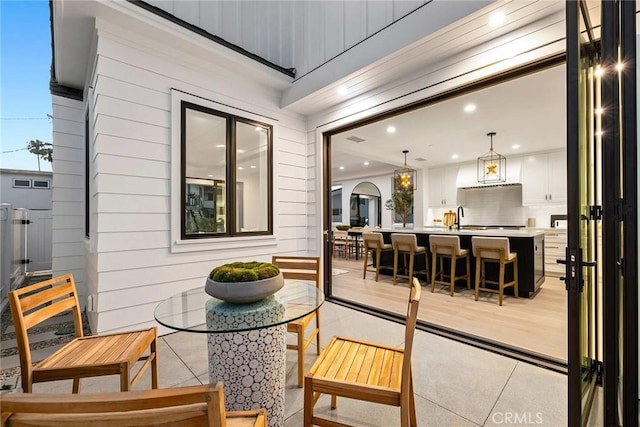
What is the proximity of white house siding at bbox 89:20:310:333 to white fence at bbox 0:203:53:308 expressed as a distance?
2113 mm

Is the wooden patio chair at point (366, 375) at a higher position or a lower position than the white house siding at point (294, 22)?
lower

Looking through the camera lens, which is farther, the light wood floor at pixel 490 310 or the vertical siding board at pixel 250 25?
the vertical siding board at pixel 250 25

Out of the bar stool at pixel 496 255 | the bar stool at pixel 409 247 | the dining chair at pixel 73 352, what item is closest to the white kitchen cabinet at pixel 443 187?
the bar stool at pixel 409 247

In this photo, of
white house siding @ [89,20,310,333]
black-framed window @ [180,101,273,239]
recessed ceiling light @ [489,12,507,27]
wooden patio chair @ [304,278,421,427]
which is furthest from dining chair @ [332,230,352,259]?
wooden patio chair @ [304,278,421,427]

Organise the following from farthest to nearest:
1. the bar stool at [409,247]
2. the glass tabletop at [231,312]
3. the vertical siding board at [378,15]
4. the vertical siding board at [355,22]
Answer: the bar stool at [409,247] < the vertical siding board at [355,22] < the vertical siding board at [378,15] < the glass tabletop at [231,312]

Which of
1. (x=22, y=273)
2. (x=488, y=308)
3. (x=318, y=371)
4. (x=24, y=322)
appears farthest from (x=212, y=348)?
(x=22, y=273)

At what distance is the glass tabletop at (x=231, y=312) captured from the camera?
1.38 meters

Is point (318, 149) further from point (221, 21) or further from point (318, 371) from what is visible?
point (318, 371)

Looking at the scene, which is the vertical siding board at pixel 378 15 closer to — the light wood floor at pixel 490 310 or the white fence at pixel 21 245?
the light wood floor at pixel 490 310

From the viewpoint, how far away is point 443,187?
845cm

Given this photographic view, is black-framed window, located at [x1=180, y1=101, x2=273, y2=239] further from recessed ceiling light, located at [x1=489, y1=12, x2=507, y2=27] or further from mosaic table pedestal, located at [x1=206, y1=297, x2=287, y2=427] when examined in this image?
recessed ceiling light, located at [x1=489, y1=12, x2=507, y2=27]

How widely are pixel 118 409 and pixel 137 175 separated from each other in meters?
2.65

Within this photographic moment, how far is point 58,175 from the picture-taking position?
3678 millimetres

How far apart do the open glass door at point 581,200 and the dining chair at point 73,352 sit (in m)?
2.16
